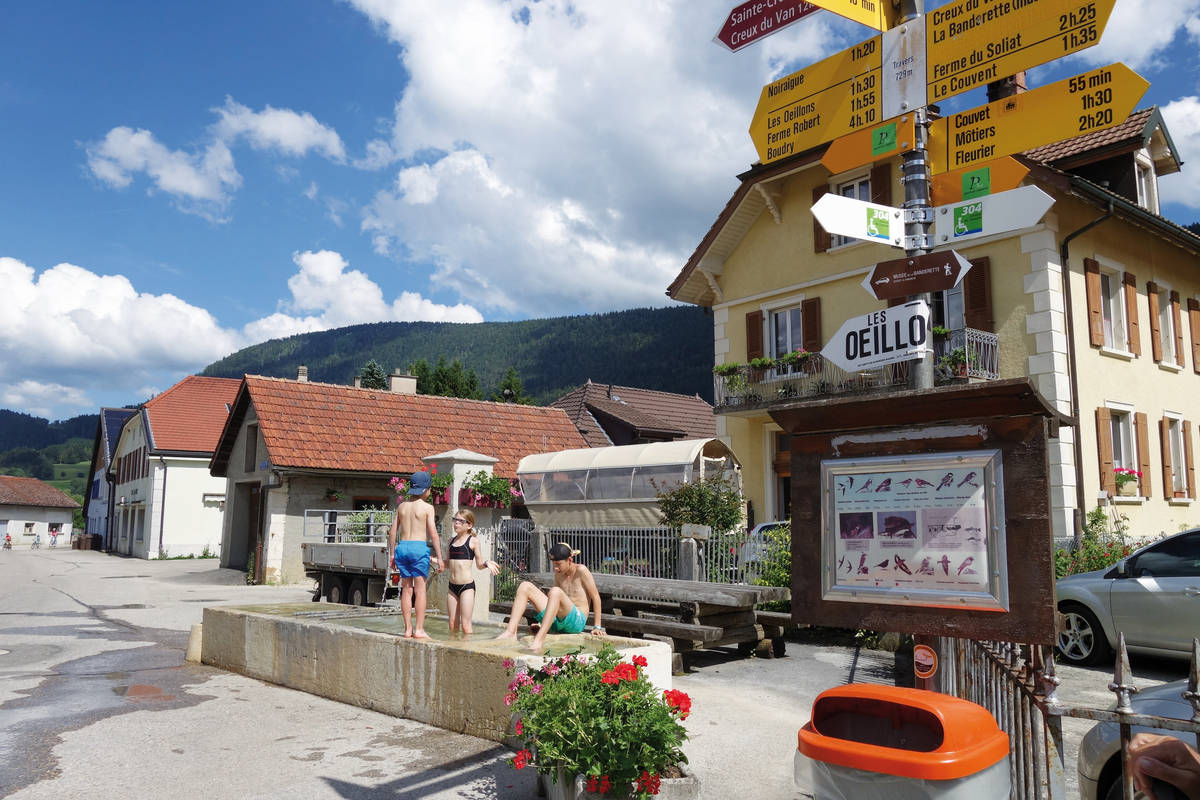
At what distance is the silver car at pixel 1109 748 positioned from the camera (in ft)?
13.0

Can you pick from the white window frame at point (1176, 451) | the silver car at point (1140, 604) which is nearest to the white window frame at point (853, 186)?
the white window frame at point (1176, 451)

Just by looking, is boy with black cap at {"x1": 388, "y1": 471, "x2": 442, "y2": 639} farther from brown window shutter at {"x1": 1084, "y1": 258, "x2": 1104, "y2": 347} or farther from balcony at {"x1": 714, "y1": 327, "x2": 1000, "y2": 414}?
brown window shutter at {"x1": 1084, "y1": 258, "x2": 1104, "y2": 347}

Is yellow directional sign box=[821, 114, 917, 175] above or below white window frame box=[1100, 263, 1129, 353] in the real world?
below

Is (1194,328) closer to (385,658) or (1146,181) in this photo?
(1146,181)

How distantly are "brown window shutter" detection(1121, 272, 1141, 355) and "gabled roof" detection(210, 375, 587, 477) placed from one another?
53.1 feet

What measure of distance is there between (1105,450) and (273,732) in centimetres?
1715

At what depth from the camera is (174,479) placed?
133ft

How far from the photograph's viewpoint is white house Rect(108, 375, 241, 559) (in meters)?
39.5

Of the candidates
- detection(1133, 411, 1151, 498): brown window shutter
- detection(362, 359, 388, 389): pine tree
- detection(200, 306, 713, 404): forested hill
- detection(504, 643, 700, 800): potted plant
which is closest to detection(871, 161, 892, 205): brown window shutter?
detection(1133, 411, 1151, 498): brown window shutter

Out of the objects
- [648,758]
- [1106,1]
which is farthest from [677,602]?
[1106,1]

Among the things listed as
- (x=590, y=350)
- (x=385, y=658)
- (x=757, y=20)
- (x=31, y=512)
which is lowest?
(x=385, y=658)

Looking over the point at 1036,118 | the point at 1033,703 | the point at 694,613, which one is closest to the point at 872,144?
the point at 1036,118

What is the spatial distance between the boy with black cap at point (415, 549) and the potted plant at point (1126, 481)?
15.7 meters

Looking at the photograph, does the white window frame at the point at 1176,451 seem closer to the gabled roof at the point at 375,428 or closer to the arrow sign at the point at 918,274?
the gabled roof at the point at 375,428
